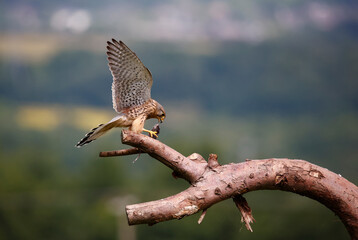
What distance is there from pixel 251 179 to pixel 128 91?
43.8 inches

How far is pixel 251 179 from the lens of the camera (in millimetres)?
1984

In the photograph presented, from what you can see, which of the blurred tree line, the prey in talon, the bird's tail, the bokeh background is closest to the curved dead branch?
the bird's tail

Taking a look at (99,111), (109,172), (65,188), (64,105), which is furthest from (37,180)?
(64,105)

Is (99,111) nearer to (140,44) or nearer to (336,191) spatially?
(140,44)

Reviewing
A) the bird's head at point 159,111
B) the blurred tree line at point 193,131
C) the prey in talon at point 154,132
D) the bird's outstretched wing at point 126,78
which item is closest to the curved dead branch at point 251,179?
the prey in talon at point 154,132

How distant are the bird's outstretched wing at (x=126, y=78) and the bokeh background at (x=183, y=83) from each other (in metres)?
8.28

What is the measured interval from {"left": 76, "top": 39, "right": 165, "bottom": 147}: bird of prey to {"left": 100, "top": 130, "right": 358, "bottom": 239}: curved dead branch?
1.77 feet

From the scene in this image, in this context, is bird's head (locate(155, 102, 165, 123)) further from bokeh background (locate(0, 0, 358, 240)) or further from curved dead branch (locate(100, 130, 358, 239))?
bokeh background (locate(0, 0, 358, 240))

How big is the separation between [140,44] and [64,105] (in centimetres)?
408

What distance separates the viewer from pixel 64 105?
16.3 m

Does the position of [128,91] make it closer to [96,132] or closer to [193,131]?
[96,132]

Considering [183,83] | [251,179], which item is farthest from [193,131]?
[251,179]

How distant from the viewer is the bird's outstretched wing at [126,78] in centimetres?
252

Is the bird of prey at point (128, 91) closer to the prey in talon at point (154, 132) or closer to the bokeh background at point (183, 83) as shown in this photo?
the prey in talon at point (154, 132)
